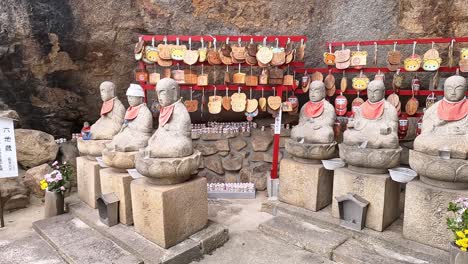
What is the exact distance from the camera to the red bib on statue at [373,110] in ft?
13.6

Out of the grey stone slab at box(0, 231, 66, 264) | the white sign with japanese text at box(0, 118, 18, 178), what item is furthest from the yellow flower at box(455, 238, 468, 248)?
the white sign with japanese text at box(0, 118, 18, 178)

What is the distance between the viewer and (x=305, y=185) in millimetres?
4711

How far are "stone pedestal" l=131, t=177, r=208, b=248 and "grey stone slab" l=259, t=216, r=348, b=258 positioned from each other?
1.09 m

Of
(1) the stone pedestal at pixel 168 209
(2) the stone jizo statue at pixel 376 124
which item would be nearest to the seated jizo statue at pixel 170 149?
(1) the stone pedestal at pixel 168 209

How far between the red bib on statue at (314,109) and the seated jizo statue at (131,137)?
7.73 feet

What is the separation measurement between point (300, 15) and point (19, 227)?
6056 millimetres

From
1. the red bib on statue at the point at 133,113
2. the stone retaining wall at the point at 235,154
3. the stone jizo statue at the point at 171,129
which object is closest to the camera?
the stone jizo statue at the point at 171,129

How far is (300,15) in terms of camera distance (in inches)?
245

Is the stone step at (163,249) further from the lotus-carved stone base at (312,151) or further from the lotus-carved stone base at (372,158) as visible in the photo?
the lotus-carved stone base at (372,158)

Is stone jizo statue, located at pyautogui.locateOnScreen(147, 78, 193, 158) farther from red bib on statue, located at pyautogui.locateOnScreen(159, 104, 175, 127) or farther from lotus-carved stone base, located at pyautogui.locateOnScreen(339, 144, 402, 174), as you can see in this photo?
lotus-carved stone base, located at pyautogui.locateOnScreen(339, 144, 402, 174)

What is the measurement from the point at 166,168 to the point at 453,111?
3277 millimetres

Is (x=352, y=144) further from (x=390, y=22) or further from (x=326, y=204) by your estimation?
(x=390, y=22)

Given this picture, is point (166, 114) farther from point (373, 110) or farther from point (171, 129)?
point (373, 110)

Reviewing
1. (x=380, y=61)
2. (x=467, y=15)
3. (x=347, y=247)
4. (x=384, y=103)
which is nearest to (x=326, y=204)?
(x=347, y=247)
